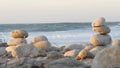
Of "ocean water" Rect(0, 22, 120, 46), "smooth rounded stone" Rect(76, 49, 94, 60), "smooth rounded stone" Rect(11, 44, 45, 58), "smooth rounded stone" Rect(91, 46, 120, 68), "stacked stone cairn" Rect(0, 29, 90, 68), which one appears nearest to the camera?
"smooth rounded stone" Rect(91, 46, 120, 68)

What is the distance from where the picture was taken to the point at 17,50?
18453 millimetres

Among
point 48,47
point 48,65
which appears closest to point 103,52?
point 48,65

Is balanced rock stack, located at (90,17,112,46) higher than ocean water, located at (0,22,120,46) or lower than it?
higher

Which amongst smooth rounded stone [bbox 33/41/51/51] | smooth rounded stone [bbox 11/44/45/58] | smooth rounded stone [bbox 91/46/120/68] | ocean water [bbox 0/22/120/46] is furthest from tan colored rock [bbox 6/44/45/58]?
ocean water [bbox 0/22/120/46]

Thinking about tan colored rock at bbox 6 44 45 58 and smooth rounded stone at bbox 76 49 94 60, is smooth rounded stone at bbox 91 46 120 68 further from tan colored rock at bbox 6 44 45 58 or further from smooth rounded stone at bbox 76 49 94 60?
tan colored rock at bbox 6 44 45 58

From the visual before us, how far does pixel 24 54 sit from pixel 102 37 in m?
4.41

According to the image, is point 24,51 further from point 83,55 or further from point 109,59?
point 109,59

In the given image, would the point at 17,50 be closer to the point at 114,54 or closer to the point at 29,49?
the point at 29,49

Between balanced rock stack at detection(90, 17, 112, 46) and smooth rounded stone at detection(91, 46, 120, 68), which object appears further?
balanced rock stack at detection(90, 17, 112, 46)

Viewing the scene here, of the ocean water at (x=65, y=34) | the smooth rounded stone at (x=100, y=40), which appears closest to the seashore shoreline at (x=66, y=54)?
the smooth rounded stone at (x=100, y=40)

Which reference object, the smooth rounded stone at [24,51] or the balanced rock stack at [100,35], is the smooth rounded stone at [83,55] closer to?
the smooth rounded stone at [24,51]

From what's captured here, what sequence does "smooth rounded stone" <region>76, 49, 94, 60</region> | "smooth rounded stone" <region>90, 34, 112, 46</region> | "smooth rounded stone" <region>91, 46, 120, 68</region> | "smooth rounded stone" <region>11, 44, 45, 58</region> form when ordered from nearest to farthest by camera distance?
1. "smooth rounded stone" <region>91, 46, 120, 68</region>
2. "smooth rounded stone" <region>76, 49, 94, 60</region>
3. "smooth rounded stone" <region>11, 44, 45, 58</region>
4. "smooth rounded stone" <region>90, 34, 112, 46</region>

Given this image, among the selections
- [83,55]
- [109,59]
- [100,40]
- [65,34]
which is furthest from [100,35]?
[65,34]

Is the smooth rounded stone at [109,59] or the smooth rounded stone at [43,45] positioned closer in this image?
the smooth rounded stone at [109,59]
